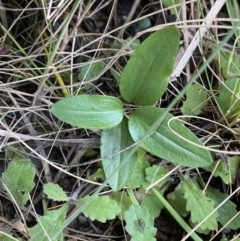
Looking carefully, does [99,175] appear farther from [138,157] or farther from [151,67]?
[151,67]

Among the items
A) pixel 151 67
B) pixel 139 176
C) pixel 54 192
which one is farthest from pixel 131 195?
pixel 151 67

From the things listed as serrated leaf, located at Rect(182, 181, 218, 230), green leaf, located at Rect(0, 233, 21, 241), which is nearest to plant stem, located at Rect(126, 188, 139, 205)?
serrated leaf, located at Rect(182, 181, 218, 230)

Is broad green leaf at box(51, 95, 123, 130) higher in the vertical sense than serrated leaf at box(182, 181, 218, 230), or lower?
higher

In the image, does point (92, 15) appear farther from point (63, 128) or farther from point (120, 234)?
point (120, 234)

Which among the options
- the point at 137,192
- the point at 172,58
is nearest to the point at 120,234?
the point at 137,192

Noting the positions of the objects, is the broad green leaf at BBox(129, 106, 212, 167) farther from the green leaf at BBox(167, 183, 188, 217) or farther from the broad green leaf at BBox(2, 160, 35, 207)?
the broad green leaf at BBox(2, 160, 35, 207)

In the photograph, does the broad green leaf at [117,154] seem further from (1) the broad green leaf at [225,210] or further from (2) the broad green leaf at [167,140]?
(1) the broad green leaf at [225,210]

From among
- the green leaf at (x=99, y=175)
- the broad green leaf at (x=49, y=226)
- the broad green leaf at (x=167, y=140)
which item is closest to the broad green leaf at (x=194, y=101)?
the broad green leaf at (x=167, y=140)
